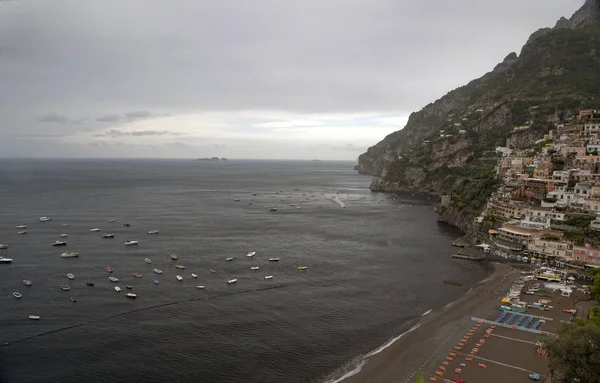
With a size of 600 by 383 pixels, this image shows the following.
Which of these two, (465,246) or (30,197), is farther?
(30,197)

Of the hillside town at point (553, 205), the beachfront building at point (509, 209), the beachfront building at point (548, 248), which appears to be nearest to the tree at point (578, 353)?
the hillside town at point (553, 205)

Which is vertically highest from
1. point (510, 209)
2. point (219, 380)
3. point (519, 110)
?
point (519, 110)

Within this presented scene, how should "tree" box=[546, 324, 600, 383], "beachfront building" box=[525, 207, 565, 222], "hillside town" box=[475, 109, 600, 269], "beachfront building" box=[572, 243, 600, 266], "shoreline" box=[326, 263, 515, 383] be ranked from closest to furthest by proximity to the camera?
"tree" box=[546, 324, 600, 383], "shoreline" box=[326, 263, 515, 383], "beachfront building" box=[572, 243, 600, 266], "hillside town" box=[475, 109, 600, 269], "beachfront building" box=[525, 207, 565, 222]

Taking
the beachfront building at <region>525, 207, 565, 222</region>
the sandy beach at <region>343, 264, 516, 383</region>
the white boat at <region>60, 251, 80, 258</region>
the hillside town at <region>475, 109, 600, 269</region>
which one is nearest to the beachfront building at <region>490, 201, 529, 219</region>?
the hillside town at <region>475, 109, 600, 269</region>

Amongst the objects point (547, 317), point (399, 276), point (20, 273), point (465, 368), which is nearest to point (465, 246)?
point (399, 276)

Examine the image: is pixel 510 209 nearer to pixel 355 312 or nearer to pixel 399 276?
pixel 399 276

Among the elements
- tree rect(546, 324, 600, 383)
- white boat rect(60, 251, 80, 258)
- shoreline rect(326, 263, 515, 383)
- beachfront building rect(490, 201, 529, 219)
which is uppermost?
beachfront building rect(490, 201, 529, 219)

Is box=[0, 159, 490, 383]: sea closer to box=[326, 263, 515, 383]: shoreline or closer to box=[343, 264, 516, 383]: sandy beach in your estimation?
box=[326, 263, 515, 383]: shoreline
